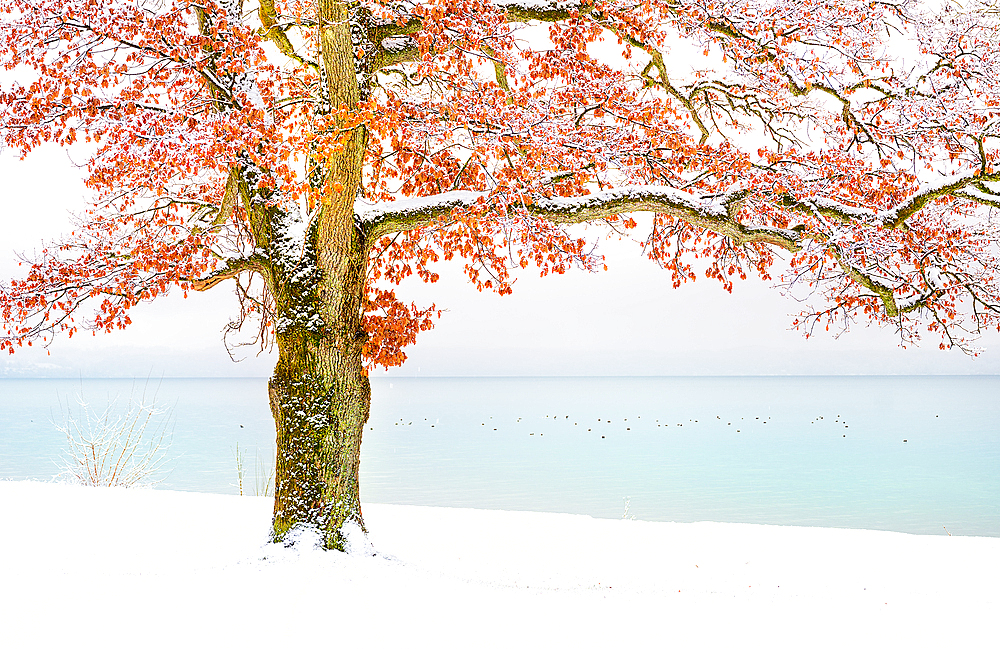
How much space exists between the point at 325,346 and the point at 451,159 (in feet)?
8.06

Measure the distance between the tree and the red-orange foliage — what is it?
1.1 inches

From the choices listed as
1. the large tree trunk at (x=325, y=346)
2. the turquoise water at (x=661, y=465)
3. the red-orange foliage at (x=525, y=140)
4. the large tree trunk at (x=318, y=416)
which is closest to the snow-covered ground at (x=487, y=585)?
the large tree trunk at (x=318, y=416)

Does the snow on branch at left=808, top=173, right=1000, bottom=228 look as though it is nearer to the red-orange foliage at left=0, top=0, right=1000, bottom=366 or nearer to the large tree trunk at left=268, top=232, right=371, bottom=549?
the red-orange foliage at left=0, top=0, right=1000, bottom=366

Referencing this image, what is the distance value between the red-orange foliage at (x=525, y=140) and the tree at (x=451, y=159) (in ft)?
0.09

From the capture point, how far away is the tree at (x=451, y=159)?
605 centimetres

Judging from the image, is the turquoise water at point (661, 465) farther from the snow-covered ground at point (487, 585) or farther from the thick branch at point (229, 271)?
the thick branch at point (229, 271)

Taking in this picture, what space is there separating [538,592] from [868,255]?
13.4ft

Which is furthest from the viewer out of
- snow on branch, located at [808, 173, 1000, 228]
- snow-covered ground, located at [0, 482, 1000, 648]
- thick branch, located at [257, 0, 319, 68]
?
thick branch, located at [257, 0, 319, 68]

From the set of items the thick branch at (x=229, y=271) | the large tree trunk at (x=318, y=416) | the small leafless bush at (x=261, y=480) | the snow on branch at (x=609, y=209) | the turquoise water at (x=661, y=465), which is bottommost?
the turquoise water at (x=661, y=465)

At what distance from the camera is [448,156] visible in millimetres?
7875

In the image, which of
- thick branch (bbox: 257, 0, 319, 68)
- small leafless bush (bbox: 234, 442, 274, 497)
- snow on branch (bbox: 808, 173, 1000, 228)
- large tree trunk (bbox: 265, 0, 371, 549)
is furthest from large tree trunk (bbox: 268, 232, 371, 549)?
small leafless bush (bbox: 234, 442, 274, 497)

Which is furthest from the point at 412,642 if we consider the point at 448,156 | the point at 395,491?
the point at 395,491

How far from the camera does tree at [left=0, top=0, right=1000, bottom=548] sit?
19.8ft

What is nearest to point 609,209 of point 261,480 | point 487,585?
point 487,585
